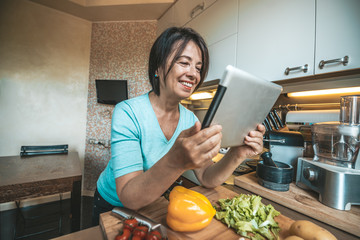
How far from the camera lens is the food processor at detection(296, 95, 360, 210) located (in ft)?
2.29

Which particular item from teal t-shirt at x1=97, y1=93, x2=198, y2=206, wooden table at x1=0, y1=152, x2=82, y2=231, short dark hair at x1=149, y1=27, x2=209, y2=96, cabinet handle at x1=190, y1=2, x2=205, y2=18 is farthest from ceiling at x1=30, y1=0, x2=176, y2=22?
wooden table at x1=0, y1=152, x2=82, y2=231

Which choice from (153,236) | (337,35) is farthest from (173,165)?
(337,35)

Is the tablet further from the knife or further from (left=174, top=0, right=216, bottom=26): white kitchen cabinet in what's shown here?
(left=174, top=0, right=216, bottom=26): white kitchen cabinet

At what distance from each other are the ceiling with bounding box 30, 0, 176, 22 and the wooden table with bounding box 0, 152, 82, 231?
2.15 meters

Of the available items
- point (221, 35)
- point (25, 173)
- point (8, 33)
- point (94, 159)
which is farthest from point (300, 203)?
point (8, 33)

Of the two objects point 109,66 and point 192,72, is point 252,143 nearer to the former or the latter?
point 192,72

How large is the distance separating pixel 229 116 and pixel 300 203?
620 millimetres

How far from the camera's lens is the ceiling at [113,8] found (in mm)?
2246

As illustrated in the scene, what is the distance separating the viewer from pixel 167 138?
857mm

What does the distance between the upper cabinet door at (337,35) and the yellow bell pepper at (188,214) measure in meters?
0.99

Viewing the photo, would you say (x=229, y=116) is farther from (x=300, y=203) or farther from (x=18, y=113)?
(x=18, y=113)

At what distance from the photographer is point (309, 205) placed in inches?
28.6

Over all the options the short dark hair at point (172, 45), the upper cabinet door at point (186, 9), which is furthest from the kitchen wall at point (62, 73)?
the short dark hair at point (172, 45)

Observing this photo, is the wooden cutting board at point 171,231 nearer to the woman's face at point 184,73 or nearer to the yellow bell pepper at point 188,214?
the yellow bell pepper at point 188,214
